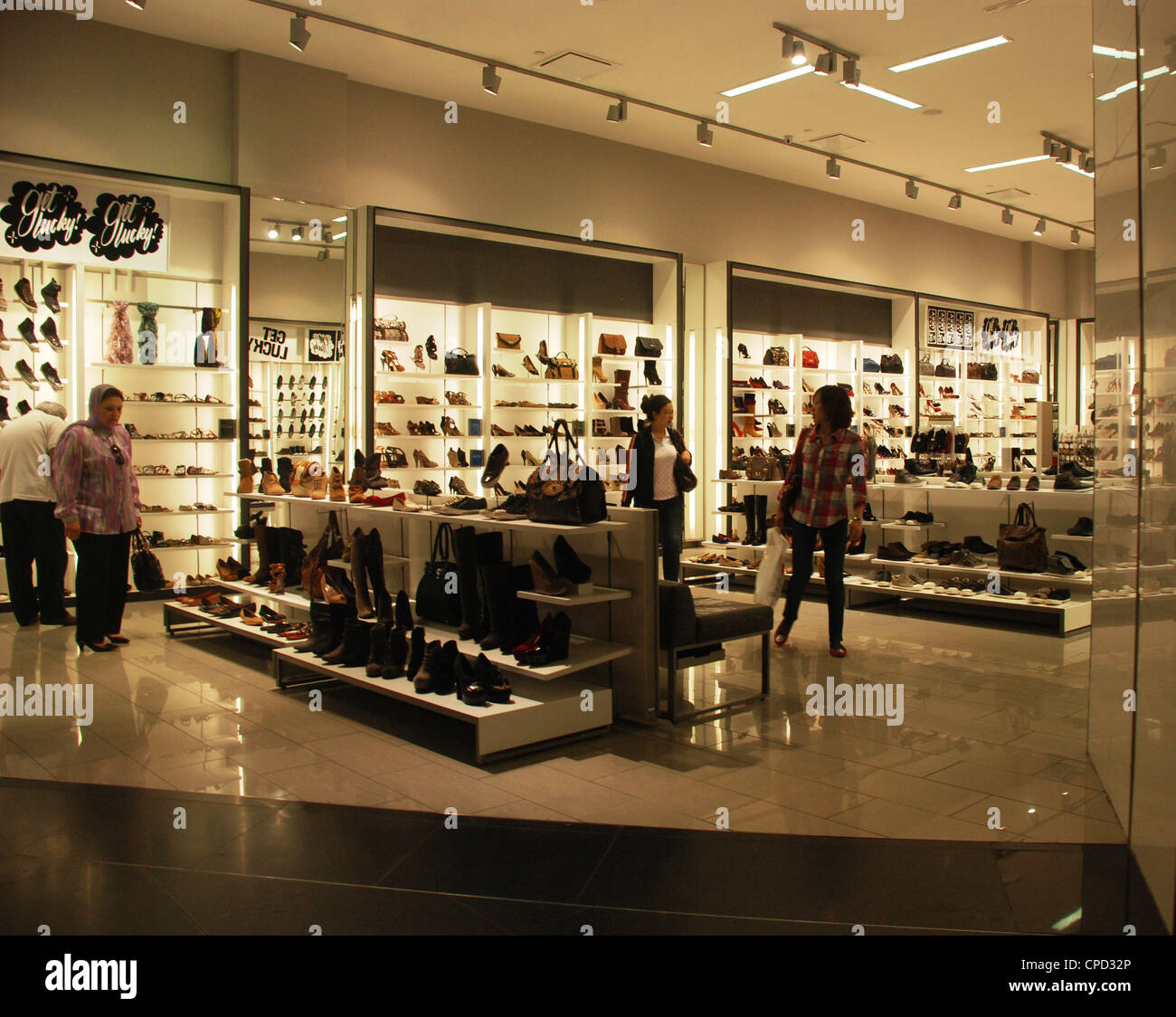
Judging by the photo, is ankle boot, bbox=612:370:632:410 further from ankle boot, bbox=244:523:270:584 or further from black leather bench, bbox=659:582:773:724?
black leather bench, bbox=659:582:773:724

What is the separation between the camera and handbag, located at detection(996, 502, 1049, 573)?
7.13 meters

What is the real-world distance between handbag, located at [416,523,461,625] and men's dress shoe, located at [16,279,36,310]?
4401mm

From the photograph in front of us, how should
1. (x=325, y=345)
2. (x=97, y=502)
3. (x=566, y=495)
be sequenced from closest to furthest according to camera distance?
(x=566, y=495)
(x=97, y=502)
(x=325, y=345)

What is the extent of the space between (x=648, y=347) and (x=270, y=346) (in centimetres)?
426

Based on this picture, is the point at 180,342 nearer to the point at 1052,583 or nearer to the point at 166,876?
the point at 166,876

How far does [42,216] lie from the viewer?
24.9 ft

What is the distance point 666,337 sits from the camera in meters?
11.7

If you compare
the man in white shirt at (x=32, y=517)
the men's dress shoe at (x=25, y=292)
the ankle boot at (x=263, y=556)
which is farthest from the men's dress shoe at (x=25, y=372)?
the ankle boot at (x=263, y=556)

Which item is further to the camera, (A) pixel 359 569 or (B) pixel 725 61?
(B) pixel 725 61

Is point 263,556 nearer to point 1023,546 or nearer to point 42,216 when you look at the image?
point 42,216

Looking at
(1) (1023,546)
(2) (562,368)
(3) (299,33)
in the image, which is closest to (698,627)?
(1) (1023,546)

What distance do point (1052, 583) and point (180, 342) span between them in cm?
723

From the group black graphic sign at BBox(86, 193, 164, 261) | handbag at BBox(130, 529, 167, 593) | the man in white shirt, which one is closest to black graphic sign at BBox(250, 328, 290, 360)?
black graphic sign at BBox(86, 193, 164, 261)

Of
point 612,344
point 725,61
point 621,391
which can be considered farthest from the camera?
point 621,391
